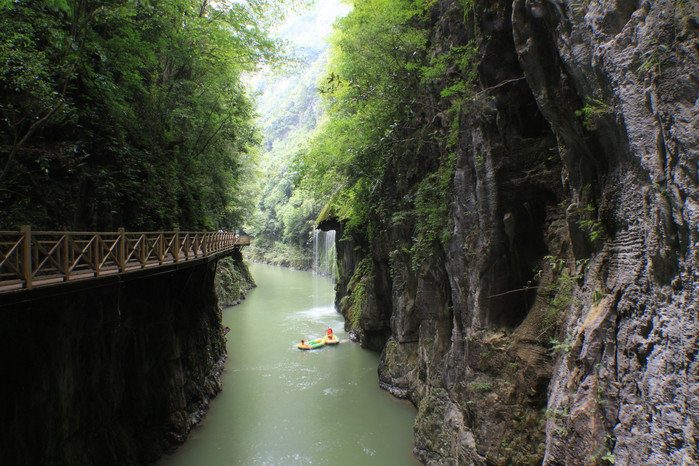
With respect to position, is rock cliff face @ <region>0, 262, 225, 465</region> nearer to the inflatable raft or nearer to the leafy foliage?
the leafy foliage

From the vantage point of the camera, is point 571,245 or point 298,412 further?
point 298,412

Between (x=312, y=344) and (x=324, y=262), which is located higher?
(x=324, y=262)

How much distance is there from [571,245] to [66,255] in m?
7.45

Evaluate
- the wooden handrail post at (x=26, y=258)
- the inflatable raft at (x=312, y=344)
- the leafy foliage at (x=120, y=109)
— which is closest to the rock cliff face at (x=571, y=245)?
the wooden handrail post at (x=26, y=258)

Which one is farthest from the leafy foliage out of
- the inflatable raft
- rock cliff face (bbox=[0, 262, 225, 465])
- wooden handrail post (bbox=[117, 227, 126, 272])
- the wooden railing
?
the inflatable raft

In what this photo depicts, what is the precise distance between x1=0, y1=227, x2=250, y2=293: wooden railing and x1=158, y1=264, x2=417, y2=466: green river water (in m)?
4.95

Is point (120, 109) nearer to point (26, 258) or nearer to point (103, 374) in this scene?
point (26, 258)

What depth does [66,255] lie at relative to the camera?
17.7 feet

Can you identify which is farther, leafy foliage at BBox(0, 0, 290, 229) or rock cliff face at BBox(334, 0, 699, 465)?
leafy foliage at BBox(0, 0, 290, 229)

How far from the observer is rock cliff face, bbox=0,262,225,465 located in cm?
560

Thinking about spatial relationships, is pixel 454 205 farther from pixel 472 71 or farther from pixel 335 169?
pixel 335 169

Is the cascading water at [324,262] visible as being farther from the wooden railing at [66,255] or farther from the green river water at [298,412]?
the wooden railing at [66,255]

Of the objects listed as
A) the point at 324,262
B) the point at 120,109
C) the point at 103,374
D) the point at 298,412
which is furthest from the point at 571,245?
the point at 324,262

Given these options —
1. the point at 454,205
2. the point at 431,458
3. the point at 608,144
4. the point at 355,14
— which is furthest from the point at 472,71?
the point at 431,458
